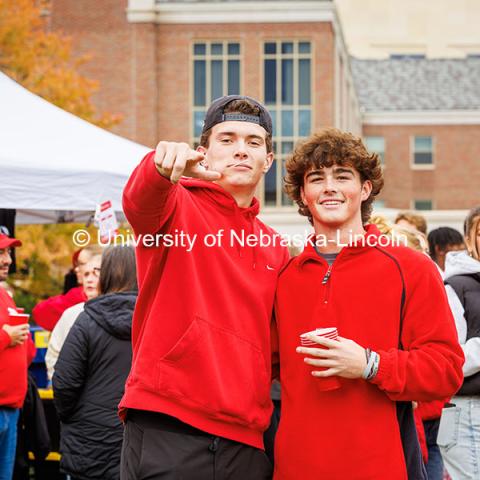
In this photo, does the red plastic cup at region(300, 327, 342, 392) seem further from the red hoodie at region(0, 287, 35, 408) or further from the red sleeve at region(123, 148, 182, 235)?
the red hoodie at region(0, 287, 35, 408)

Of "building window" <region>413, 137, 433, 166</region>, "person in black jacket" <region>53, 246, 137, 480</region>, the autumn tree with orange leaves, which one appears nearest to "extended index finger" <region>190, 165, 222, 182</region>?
"person in black jacket" <region>53, 246, 137, 480</region>

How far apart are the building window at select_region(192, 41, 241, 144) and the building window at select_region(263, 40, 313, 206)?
3.47ft

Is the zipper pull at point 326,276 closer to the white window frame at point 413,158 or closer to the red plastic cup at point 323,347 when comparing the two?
the red plastic cup at point 323,347

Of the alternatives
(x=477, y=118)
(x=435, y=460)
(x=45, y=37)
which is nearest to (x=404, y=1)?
(x=477, y=118)

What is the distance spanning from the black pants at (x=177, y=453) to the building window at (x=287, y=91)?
2594 cm

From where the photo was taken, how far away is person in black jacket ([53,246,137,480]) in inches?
196

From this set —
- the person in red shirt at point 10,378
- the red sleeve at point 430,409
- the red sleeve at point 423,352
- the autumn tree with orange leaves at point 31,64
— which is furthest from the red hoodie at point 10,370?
the autumn tree with orange leaves at point 31,64

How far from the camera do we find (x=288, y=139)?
2894cm

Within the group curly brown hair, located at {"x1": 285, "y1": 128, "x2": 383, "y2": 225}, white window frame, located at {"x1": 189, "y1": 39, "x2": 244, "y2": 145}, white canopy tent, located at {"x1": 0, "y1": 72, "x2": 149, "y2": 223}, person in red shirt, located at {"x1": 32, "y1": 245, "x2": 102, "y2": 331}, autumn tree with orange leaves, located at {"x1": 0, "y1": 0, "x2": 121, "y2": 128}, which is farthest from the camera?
white window frame, located at {"x1": 189, "y1": 39, "x2": 244, "y2": 145}

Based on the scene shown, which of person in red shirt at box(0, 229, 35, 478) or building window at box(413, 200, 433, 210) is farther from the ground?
building window at box(413, 200, 433, 210)

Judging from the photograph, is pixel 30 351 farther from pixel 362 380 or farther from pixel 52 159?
pixel 362 380

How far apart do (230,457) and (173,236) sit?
0.79 metres

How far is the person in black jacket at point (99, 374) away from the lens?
4.97m

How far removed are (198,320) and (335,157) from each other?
0.84 meters
